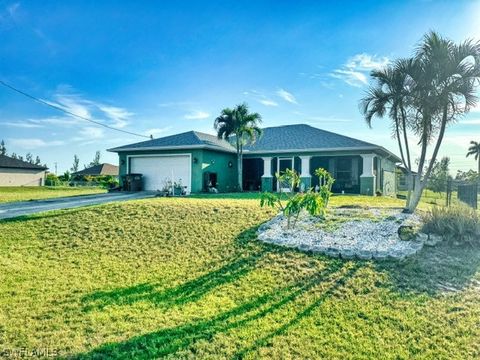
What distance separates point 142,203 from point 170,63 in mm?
6774

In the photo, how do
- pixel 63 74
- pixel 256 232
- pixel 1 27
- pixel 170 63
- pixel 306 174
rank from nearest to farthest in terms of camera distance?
pixel 256 232 → pixel 1 27 → pixel 170 63 → pixel 63 74 → pixel 306 174

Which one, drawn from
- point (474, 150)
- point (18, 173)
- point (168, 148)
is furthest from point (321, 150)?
point (474, 150)

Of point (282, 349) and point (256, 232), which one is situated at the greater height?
point (256, 232)

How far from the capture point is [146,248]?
7.77 m

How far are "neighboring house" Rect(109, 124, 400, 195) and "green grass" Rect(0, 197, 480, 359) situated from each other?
11204 mm

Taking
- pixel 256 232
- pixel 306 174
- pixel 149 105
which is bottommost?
pixel 256 232

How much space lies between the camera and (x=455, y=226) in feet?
24.7

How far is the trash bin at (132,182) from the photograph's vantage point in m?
20.1

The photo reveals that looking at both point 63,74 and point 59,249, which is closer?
point 59,249

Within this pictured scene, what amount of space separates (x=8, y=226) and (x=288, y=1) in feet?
37.6

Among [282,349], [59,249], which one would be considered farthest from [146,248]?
[282,349]

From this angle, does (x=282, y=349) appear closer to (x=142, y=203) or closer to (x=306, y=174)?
(x=142, y=203)

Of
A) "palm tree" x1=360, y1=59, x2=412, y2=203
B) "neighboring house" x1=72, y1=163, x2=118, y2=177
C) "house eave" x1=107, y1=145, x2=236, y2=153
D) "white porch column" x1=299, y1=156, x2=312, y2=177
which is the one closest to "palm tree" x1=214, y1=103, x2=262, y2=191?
"house eave" x1=107, y1=145, x2=236, y2=153

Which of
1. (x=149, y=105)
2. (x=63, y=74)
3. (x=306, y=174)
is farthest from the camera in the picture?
(x=306, y=174)
